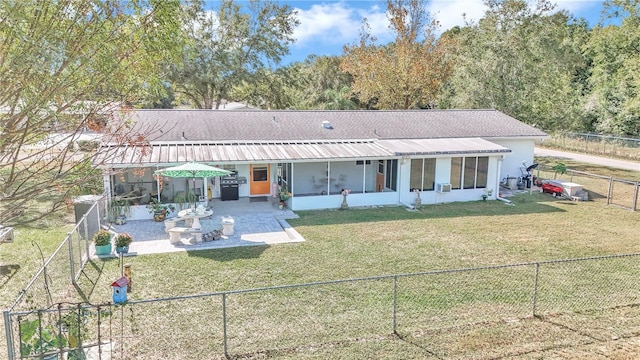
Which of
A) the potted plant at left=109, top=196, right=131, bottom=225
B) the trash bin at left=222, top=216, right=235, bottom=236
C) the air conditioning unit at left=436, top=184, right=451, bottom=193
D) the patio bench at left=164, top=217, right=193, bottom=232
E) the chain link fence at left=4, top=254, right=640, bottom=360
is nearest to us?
the chain link fence at left=4, top=254, right=640, bottom=360

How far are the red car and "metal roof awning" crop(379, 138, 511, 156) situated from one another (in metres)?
3.31

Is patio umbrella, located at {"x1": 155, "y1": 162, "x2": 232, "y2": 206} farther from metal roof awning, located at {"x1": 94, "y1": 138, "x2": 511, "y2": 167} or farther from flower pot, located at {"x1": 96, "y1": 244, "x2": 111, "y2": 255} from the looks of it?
flower pot, located at {"x1": 96, "y1": 244, "x2": 111, "y2": 255}

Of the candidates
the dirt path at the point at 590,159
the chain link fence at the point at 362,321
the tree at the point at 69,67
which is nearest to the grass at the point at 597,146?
the dirt path at the point at 590,159

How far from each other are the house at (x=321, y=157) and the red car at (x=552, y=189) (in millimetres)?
2027

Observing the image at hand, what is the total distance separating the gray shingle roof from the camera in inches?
789

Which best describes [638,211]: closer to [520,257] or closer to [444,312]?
[520,257]

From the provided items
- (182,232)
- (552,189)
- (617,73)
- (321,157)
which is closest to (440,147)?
(321,157)

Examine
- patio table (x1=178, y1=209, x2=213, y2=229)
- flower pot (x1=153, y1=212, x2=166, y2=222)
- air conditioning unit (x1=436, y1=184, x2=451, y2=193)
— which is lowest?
flower pot (x1=153, y1=212, x2=166, y2=222)

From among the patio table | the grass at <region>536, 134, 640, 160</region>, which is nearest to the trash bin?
the patio table

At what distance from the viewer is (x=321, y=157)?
18.1 m

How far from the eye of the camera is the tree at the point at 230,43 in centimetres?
3366

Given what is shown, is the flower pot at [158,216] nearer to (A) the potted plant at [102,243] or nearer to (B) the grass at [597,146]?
(A) the potted plant at [102,243]

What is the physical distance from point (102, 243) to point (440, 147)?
14.0m

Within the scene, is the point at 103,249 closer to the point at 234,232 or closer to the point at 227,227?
the point at 227,227
